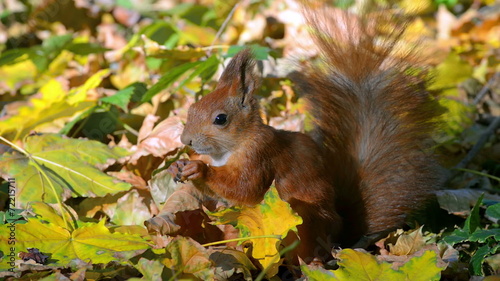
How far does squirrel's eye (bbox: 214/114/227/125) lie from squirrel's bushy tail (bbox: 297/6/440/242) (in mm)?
365

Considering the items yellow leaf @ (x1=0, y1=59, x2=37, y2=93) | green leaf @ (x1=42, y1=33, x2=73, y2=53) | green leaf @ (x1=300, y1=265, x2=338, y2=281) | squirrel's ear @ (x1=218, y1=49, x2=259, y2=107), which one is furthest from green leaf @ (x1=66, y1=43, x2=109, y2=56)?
green leaf @ (x1=300, y1=265, x2=338, y2=281)

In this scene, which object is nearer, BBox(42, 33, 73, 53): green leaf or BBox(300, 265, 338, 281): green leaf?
BBox(300, 265, 338, 281): green leaf

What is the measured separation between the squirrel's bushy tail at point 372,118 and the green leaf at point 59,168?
76 centimetres

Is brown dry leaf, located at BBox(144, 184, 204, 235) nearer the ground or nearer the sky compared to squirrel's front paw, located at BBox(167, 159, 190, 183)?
nearer the ground

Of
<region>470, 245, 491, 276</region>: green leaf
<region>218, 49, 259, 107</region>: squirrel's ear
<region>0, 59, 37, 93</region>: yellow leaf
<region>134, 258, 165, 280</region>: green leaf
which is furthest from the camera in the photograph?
<region>0, 59, 37, 93</region>: yellow leaf

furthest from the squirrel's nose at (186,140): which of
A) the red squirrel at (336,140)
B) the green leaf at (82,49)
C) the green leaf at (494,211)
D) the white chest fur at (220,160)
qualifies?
the green leaf at (82,49)

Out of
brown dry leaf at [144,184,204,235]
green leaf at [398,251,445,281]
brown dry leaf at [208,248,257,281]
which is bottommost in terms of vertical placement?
brown dry leaf at [208,248,257,281]

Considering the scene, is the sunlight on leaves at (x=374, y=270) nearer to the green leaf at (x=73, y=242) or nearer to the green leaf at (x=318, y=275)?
the green leaf at (x=318, y=275)

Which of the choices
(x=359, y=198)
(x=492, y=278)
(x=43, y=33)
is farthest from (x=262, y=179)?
(x=43, y=33)

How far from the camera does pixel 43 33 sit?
432 cm

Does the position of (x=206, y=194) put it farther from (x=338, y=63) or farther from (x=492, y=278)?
(x=492, y=278)

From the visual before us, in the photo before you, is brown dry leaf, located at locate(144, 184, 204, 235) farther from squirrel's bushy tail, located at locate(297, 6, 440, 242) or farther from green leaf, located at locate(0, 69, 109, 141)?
green leaf, located at locate(0, 69, 109, 141)

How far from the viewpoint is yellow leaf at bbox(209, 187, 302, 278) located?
1.47m

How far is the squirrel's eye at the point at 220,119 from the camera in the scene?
5.62 feet
